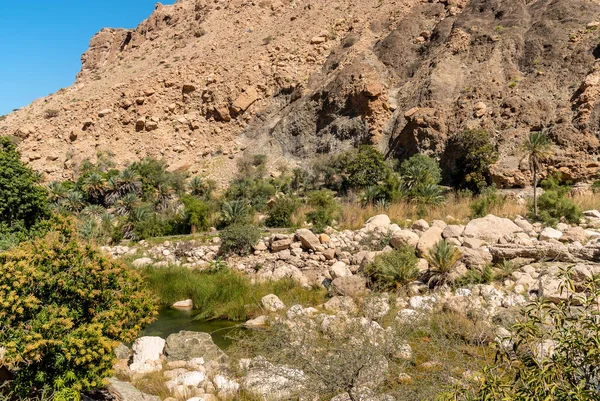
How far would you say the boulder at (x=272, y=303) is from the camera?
10.6m

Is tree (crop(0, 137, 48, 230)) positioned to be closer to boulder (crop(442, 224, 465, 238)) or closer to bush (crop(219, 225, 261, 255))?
bush (crop(219, 225, 261, 255))

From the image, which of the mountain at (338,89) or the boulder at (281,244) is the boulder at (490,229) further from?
the mountain at (338,89)

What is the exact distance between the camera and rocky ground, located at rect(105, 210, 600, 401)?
5.98 metres

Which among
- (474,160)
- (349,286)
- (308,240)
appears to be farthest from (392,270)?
(474,160)

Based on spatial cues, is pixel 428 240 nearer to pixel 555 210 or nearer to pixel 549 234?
pixel 549 234

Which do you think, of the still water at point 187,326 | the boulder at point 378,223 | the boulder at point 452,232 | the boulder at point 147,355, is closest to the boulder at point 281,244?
the boulder at point 378,223

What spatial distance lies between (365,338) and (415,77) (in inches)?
1255

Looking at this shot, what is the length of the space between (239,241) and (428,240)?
710 centimetres

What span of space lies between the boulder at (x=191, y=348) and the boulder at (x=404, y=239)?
22.6 ft

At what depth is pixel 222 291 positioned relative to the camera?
40.3 ft

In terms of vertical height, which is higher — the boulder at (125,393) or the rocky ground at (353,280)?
the boulder at (125,393)

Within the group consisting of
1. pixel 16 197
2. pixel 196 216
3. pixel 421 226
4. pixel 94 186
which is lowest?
pixel 421 226

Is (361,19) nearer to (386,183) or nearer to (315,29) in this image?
(315,29)

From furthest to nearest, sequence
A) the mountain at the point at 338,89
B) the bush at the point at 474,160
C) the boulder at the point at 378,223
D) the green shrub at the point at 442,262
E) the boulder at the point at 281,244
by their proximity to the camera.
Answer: the mountain at the point at 338,89
the bush at the point at 474,160
the boulder at the point at 378,223
the boulder at the point at 281,244
the green shrub at the point at 442,262
